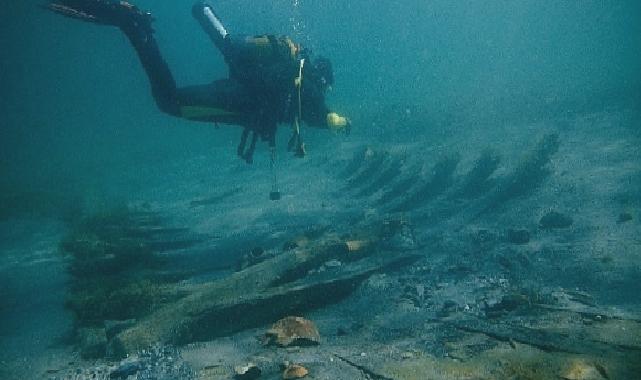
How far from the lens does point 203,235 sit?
41.1ft

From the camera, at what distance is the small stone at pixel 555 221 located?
9.23 m

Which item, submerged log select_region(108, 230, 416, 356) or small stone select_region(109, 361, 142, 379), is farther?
submerged log select_region(108, 230, 416, 356)

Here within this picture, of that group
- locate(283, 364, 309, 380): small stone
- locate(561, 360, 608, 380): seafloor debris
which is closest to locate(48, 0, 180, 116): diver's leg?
locate(283, 364, 309, 380): small stone

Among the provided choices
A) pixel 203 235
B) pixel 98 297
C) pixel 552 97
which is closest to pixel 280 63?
pixel 98 297

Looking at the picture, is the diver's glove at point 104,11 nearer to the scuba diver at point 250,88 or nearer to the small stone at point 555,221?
the scuba diver at point 250,88

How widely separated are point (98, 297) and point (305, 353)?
13.2 feet

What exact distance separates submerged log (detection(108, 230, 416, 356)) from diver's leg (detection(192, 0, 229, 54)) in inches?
168

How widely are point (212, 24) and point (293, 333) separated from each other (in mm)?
6370

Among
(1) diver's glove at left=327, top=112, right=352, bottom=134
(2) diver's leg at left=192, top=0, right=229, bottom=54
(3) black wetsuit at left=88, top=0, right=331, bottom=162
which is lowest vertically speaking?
(1) diver's glove at left=327, top=112, right=352, bottom=134

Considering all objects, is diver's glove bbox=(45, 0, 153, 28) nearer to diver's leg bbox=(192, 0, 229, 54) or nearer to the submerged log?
diver's leg bbox=(192, 0, 229, 54)

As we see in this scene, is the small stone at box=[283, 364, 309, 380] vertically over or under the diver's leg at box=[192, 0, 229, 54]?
under

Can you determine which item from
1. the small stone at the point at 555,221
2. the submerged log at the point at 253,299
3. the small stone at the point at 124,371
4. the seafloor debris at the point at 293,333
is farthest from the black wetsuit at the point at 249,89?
the small stone at the point at 555,221

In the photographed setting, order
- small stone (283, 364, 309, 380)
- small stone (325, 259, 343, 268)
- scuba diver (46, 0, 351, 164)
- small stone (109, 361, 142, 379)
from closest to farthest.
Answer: small stone (283, 364, 309, 380)
small stone (109, 361, 142, 379)
scuba diver (46, 0, 351, 164)
small stone (325, 259, 343, 268)

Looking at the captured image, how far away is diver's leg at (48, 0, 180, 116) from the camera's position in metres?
5.89
